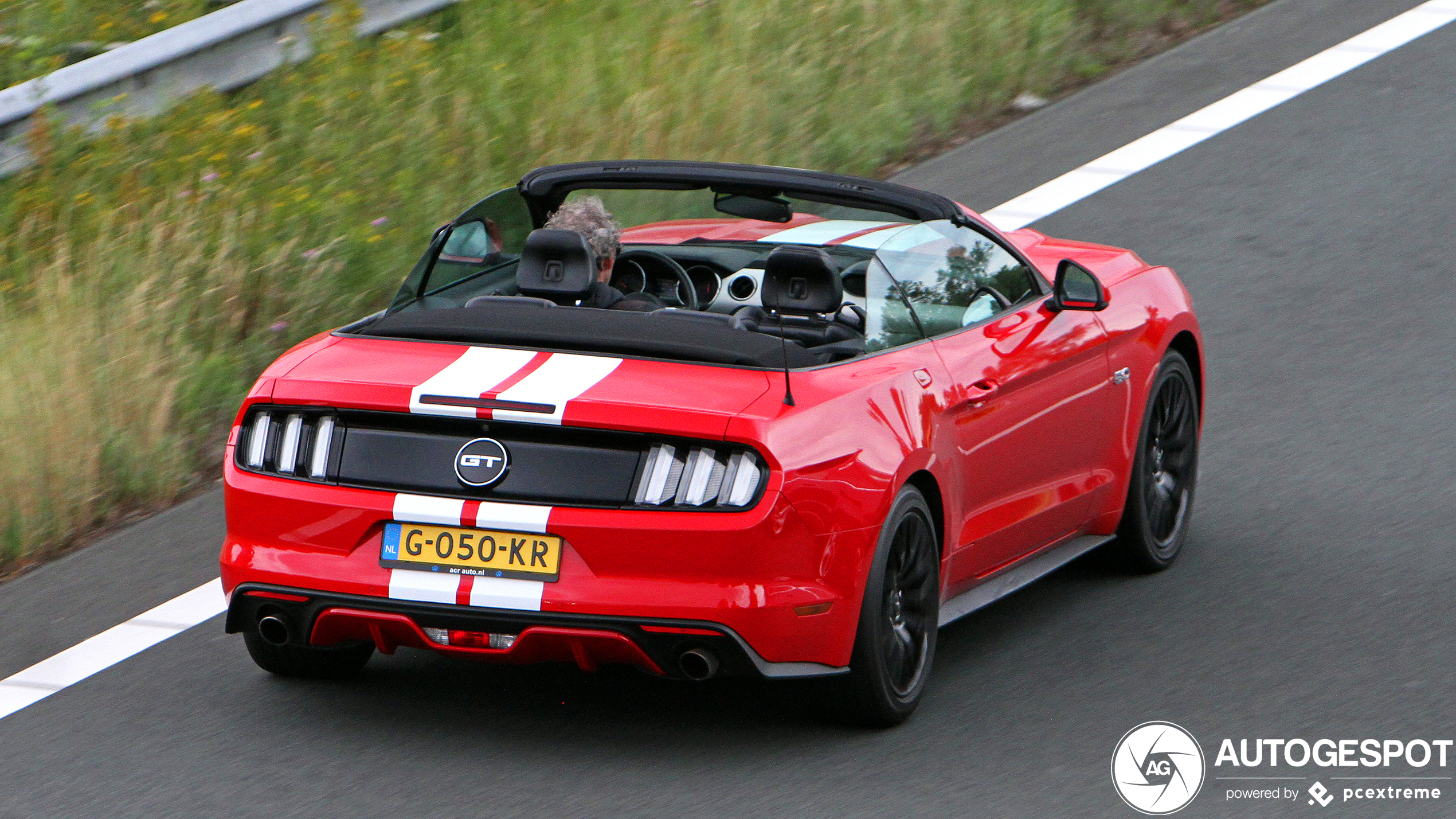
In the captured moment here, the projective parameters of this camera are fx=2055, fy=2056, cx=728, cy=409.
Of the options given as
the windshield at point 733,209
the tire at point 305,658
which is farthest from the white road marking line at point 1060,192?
the tire at point 305,658

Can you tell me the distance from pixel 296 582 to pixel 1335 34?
10.7 m

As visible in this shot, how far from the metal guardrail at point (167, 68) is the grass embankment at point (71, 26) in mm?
862

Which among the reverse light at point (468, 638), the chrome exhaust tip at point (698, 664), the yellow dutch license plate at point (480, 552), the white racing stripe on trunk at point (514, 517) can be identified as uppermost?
the white racing stripe on trunk at point (514, 517)

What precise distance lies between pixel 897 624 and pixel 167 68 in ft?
20.4

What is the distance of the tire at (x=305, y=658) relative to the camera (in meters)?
5.90

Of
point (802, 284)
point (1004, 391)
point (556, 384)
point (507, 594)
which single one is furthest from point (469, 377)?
point (1004, 391)

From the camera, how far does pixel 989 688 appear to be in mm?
5914

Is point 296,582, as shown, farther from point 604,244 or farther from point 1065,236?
point 1065,236

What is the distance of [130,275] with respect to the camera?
28.9 feet

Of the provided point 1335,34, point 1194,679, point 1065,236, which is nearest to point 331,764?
point 1194,679

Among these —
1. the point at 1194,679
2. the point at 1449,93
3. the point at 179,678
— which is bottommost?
the point at 1449,93

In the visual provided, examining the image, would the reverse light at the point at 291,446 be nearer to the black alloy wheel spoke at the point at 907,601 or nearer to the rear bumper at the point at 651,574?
the rear bumper at the point at 651,574

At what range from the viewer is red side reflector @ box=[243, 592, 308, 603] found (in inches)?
206

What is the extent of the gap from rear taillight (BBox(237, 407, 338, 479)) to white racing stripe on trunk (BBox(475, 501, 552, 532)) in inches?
19.6
